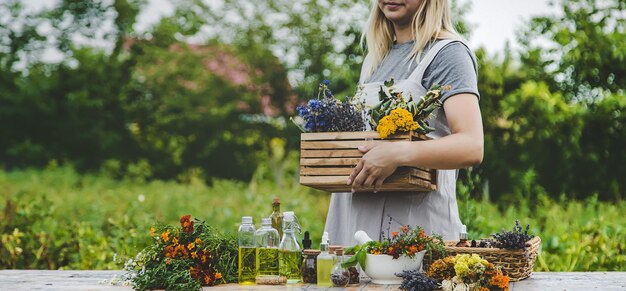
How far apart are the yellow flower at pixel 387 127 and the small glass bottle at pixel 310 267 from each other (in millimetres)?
443

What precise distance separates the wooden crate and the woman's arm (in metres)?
0.04

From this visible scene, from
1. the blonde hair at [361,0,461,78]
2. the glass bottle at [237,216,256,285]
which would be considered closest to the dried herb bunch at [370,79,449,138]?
the blonde hair at [361,0,461,78]

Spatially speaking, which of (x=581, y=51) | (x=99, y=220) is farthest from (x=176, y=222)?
(x=581, y=51)

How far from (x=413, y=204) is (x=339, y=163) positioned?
0.34m

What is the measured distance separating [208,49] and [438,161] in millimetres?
14883

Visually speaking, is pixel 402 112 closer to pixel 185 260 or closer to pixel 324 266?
pixel 324 266

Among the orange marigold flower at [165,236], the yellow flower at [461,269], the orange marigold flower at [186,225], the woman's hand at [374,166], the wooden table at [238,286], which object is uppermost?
the woman's hand at [374,166]

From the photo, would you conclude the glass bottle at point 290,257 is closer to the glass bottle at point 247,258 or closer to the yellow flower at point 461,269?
the glass bottle at point 247,258

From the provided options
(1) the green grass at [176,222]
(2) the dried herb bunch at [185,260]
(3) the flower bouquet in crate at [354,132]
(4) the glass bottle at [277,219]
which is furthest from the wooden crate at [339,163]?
(1) the green grass at [176,222]

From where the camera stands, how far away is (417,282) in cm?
245

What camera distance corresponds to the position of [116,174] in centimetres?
1686

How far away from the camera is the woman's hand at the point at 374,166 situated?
8.21 feet

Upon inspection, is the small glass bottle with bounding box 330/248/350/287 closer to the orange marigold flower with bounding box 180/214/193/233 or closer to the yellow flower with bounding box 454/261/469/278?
the yellow flower with bounding box 454/261/469/278

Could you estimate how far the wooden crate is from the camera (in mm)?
2568
